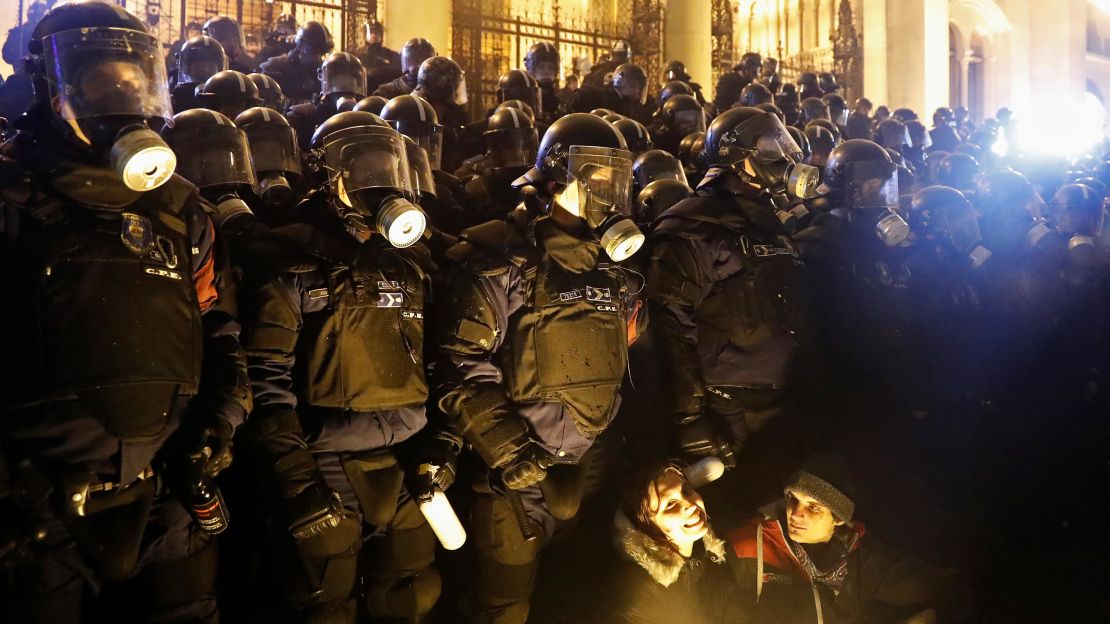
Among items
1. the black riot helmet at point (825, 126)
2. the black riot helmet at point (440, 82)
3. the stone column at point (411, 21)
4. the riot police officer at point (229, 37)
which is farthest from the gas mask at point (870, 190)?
the stone column at point (411, 21)

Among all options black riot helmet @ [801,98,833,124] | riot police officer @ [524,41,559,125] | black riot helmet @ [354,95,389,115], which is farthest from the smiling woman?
black riot helmet @ [801,98,833,124]

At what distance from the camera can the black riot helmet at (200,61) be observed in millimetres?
6598

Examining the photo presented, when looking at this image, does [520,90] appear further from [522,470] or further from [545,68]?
[522,470]

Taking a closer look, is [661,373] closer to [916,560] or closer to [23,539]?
[916,560]

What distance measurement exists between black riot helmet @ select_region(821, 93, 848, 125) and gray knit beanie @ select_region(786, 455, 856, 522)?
25.9 ft

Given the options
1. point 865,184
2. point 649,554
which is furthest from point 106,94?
point 865,184

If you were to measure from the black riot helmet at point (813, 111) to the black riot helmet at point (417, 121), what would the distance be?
6.27 meters

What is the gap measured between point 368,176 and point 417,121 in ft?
7.15

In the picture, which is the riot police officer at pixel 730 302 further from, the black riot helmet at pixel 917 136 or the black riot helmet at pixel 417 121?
the black riot helmet at pixel 917 136

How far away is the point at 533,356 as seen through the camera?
3.56 m

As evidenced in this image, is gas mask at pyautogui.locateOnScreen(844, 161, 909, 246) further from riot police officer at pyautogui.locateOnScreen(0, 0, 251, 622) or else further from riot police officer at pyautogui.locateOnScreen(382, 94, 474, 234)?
riot police officer at pyautogui.locateOnScreen(0, 0, 251, 622)

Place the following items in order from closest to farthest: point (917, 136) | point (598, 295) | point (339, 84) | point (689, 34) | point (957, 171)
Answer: point (598, 295) < point (339, 84) < point (957, 171) < point (917, 136) < point (689, 34)

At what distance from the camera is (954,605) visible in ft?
12.1

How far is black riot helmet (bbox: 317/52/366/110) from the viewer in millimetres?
7133
